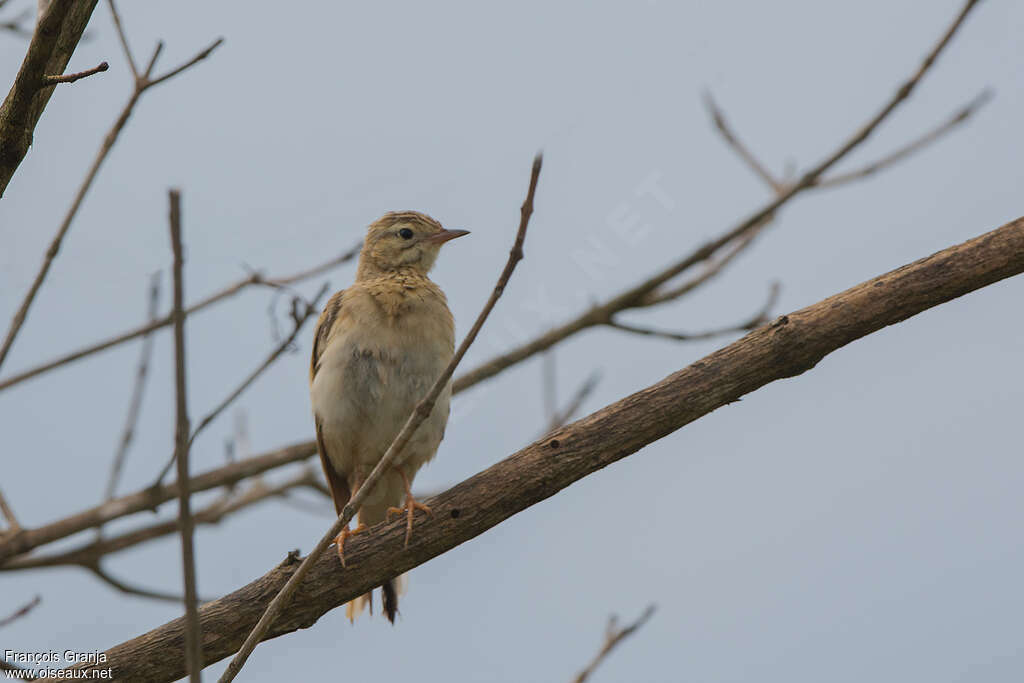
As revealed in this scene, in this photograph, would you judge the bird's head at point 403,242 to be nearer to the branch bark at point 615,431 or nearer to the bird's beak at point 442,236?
the bird's beak at point 442,236

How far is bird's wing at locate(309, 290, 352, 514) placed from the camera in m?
5.88

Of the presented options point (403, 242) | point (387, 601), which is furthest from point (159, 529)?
point (403, 242)

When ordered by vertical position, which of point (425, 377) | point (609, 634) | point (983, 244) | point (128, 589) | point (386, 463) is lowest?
point (609, 634)

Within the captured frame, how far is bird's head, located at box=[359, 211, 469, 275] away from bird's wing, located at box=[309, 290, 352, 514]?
0.37 m

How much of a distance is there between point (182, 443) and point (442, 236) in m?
4.15

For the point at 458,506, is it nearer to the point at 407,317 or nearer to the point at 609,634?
the point at 609,634

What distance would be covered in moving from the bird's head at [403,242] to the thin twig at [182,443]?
158 inches

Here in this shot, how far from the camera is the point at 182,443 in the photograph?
2.33 metres

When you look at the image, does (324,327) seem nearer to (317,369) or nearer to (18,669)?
(317,369)

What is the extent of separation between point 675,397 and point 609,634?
1.03m

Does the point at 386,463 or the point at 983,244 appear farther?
the point at 983,244

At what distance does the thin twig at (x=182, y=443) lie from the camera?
2180 mm

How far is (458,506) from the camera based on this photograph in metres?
4.24

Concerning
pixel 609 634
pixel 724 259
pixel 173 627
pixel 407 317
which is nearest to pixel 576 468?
pixel 609 634
